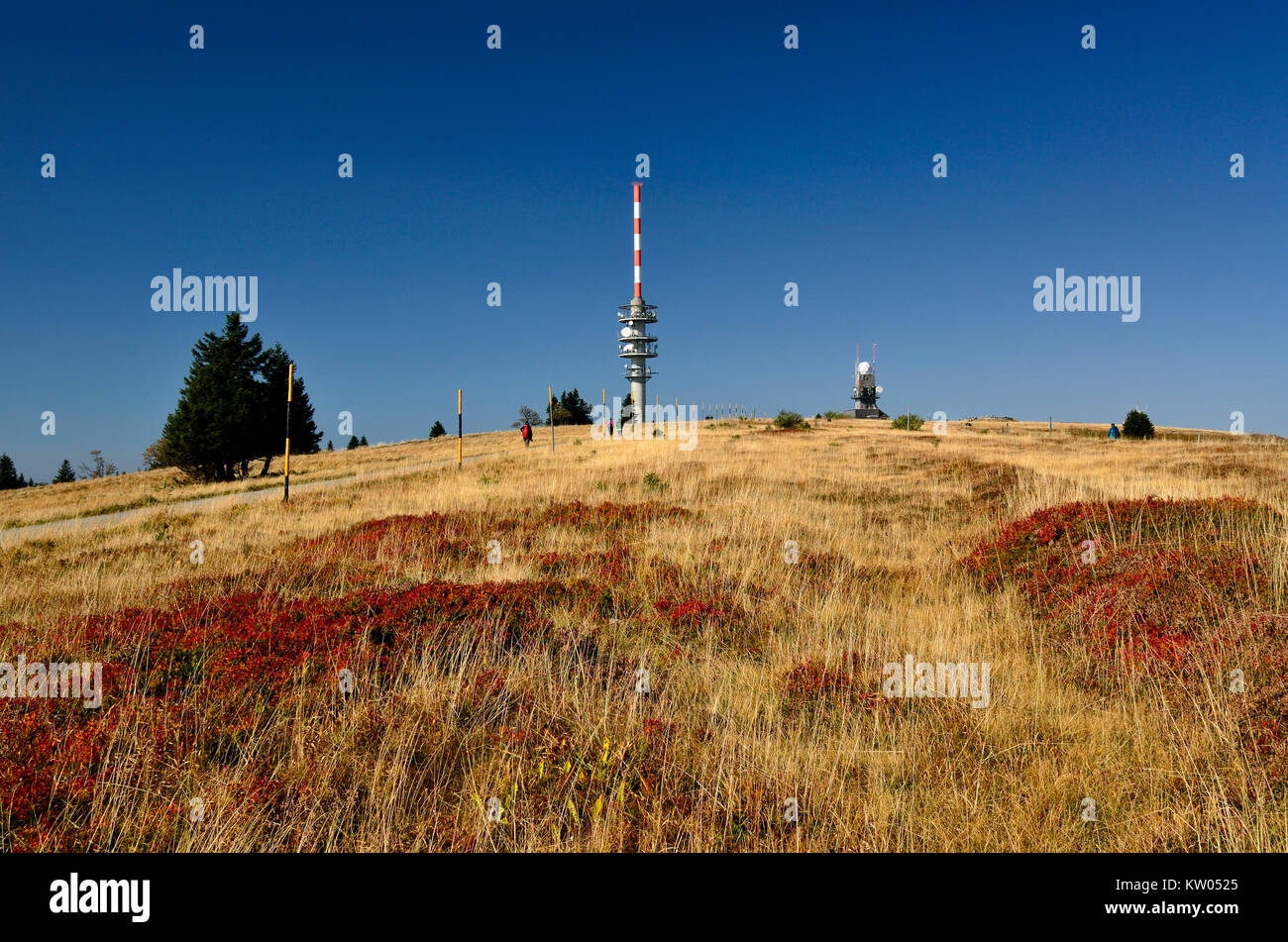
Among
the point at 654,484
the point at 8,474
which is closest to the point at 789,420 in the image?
the point at 654,484

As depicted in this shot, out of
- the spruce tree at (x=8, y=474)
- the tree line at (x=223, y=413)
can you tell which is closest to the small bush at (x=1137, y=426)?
the tree line at (x=223, y=413)

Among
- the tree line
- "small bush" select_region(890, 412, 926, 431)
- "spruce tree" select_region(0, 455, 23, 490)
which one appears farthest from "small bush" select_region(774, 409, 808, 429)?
"spruce tree" select_region(0, 455, 23, 490)

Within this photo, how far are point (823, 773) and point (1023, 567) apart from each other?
5.54 meters

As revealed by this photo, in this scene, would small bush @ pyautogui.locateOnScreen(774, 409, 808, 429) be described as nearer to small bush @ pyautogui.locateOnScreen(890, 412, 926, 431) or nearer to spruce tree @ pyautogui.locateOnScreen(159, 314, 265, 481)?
small bush @ pyautogui.locateOnScreen(890, 412, 926, 431)

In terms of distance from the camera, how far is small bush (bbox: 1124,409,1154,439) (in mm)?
42844

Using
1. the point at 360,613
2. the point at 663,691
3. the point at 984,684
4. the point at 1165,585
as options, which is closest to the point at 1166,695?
the point at 984,684

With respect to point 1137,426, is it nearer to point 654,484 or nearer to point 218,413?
point 654,484

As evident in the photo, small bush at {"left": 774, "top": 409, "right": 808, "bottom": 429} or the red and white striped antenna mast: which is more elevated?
the red and white striped antenna mast

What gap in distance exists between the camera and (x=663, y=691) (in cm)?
474

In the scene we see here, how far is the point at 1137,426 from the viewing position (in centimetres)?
4288

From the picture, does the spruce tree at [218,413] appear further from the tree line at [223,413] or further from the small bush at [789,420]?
the small bush at [789,420]
